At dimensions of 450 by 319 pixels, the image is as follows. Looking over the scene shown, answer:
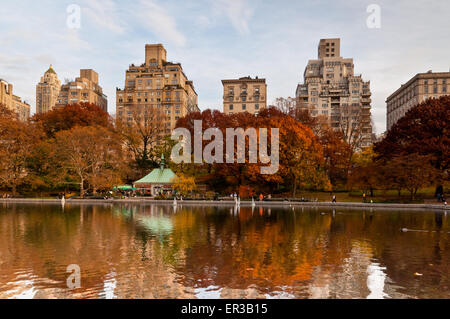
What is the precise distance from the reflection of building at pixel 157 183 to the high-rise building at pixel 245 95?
69462 mm

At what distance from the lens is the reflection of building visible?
6169cm

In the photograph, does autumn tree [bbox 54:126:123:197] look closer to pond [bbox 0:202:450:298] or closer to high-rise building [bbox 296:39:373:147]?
pond [bbox 0:202:450:298]

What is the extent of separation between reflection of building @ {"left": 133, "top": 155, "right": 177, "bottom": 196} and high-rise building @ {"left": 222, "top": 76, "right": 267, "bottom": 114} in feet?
228

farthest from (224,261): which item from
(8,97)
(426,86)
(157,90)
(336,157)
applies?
(8,97)

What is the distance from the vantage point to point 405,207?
44.3 metres

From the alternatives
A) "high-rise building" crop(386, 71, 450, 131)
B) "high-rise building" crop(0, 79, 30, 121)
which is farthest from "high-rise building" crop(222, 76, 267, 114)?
"high-rise building" crop(0, 79, 30, 121)

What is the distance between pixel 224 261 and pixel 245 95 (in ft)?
384

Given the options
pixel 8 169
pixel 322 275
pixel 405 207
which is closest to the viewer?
pixel 322 275

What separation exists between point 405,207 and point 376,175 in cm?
701

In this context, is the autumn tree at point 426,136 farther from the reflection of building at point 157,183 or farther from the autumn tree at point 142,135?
the autumn tree at point 142,135

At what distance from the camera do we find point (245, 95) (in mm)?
129125
